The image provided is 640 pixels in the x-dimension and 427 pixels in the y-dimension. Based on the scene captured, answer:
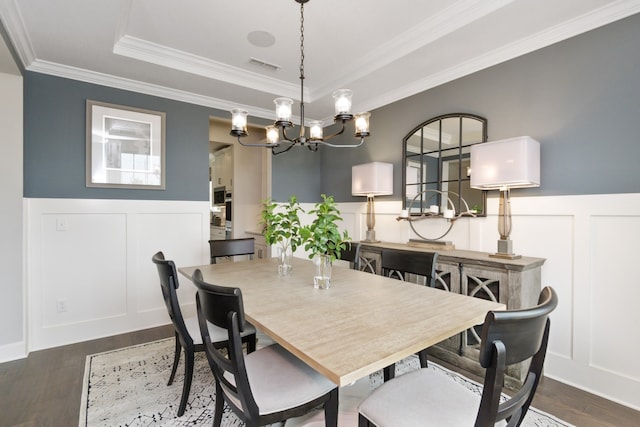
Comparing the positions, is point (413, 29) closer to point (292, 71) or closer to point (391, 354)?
point (292, 71)

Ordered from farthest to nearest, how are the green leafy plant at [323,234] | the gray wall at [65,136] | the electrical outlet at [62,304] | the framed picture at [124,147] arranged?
the framed picture at [124,147] < the electrical outlet at [62,304] < the gray wall at [65,136] < the green leafy plant at [323,234]

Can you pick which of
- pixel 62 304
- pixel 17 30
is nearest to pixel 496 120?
pixel 17 30

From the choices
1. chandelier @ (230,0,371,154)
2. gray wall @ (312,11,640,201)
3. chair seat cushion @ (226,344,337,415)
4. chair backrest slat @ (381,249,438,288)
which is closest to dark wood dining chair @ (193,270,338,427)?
chair seat cushion @ (226,344,337,415)

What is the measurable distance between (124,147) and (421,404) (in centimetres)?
333

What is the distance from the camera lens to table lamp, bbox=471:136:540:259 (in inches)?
84.8

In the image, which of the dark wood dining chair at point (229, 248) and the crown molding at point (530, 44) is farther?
the dark wood dining chair at point (229, 248)

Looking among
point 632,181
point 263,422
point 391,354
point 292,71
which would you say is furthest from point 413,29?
point 263,422

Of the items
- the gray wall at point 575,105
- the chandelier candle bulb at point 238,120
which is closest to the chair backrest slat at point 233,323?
the chandelier candle bulb at point 238,120

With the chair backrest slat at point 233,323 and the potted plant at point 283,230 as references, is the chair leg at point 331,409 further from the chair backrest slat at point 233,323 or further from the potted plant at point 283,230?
the potted plant at point 283,230

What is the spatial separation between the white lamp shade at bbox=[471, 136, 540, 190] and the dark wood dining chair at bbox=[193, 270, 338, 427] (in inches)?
72.8

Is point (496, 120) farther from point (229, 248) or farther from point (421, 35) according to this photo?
point (229, 248)

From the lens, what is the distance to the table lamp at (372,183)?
11.0 feet

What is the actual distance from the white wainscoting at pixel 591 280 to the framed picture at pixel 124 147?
3407 millimetres

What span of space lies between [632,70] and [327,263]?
2254 mm
